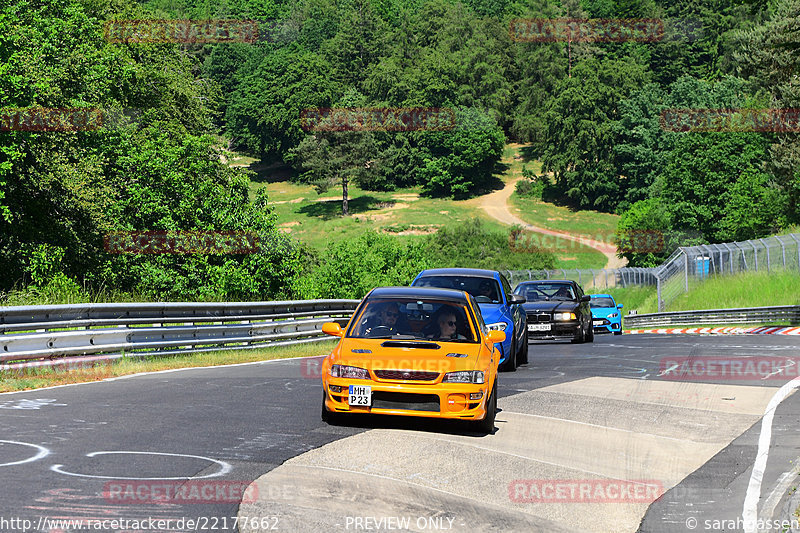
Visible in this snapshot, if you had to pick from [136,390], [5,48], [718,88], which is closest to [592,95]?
[718,88]

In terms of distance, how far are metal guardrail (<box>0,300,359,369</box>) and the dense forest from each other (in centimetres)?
389

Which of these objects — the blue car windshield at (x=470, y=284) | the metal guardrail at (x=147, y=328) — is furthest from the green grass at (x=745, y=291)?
the blue car windshield at (x=470, y=284)

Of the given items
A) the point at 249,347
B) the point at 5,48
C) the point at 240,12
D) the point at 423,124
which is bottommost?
the point at 249,347

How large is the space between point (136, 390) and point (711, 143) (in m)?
81.6

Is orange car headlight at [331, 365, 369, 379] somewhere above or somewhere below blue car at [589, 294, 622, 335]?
above

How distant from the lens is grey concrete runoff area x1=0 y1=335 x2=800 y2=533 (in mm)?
6438

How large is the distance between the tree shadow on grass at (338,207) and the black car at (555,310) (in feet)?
326

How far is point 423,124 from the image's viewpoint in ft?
470

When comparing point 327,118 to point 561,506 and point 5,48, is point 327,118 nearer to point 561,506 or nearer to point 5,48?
point 5,48

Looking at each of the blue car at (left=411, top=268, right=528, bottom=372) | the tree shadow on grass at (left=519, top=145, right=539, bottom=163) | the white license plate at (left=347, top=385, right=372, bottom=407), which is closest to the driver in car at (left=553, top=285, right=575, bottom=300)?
the blue car at (left=411, top=268, right=528, bottom=372)

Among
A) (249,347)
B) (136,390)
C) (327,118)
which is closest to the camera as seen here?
(136,390)

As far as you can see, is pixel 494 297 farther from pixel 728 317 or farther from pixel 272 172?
pixel 272 172

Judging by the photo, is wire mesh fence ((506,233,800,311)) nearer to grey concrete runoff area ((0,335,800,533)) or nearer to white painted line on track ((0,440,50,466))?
grey concrete runoff area ((0,335,800,533))

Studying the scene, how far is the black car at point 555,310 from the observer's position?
950 inches
